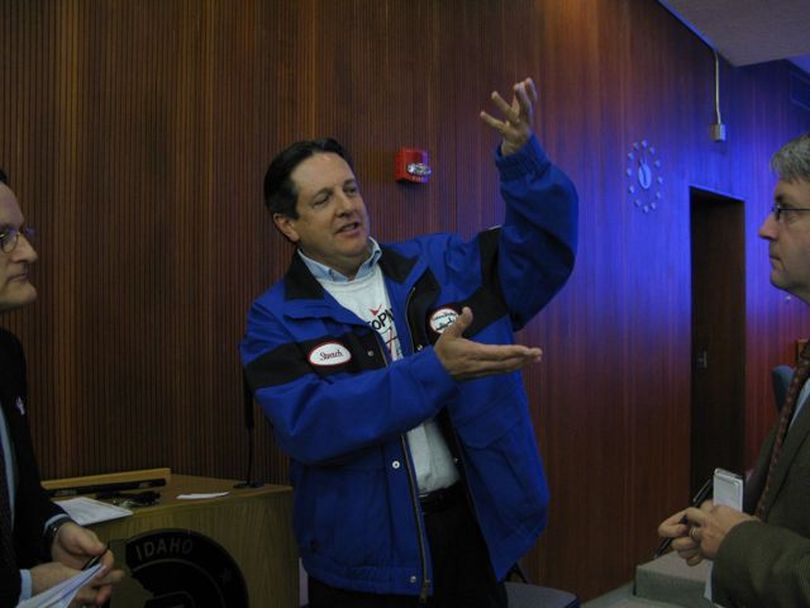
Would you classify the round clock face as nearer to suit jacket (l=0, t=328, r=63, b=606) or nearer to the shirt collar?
the shirt collar

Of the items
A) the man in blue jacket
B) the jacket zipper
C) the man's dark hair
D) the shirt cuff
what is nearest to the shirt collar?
the man in blue jacket

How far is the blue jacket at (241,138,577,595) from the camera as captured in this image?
5.66ft

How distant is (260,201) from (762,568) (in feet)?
5.99

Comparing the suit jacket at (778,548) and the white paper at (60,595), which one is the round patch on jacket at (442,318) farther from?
the white paper at (60,595)

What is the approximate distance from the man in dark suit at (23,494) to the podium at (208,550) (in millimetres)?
136

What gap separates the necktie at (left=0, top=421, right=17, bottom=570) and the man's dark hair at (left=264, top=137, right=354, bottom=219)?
2.79 ft

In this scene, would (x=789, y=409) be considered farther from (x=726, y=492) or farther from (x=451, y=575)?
(x=451, y=575)

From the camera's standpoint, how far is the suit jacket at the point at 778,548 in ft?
4.39

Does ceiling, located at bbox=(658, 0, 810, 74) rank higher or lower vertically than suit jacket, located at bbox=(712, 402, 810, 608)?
higher

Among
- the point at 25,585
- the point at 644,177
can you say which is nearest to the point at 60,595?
the point at 25,585

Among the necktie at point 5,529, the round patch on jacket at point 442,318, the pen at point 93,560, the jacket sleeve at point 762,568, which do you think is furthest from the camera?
the round patch on jacket at point 442,318

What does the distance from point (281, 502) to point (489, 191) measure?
1.98 metres

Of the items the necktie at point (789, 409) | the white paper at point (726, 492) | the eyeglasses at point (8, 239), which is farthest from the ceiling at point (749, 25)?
the eyeglasses at point (8, 239)

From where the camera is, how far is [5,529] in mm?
1500
